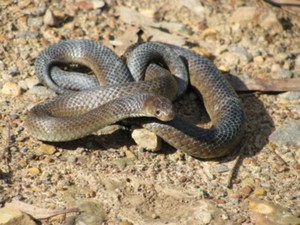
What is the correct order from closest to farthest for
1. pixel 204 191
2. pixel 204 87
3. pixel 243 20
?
pixel 204 191, pixel 204 87, pixel 243 20

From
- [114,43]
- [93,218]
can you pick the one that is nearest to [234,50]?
[114,43]

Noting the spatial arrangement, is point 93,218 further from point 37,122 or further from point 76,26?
point 76,26

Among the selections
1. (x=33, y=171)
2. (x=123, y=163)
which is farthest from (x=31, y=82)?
(x=123, y=163)

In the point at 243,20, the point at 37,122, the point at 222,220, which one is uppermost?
the point at 243,20

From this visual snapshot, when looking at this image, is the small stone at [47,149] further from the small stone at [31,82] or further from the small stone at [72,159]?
the small stone at [31,82]

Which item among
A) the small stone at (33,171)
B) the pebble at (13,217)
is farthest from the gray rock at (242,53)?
the pebble at (13,217)

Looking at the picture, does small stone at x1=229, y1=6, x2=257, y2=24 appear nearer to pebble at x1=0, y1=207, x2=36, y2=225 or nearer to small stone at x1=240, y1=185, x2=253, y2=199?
small stone at x1=240, y1=185, x2=253, y2=199
